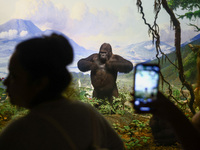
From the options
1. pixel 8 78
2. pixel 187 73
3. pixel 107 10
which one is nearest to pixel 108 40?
pixel 107 10

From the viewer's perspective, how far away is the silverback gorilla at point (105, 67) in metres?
4.34

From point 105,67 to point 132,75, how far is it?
361 cm

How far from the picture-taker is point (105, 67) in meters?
4.37

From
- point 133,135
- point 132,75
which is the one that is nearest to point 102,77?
point 133,135

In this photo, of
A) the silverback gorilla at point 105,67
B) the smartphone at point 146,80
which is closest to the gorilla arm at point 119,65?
the silverback gorilla at point 105,67

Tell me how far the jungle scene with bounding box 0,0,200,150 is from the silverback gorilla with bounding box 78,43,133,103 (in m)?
0.29

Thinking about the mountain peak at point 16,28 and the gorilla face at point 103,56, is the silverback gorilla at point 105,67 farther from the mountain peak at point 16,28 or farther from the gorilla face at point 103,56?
the mountain peak at point 16,28

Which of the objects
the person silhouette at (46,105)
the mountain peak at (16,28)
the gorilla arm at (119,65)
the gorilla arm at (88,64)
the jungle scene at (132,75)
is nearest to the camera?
the person silhouette at (46,105)

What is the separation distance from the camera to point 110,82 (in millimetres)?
4441

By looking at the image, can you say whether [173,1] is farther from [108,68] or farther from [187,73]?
[108,68]

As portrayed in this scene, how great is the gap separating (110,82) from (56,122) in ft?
12.6

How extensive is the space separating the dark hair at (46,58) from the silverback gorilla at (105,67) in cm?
364

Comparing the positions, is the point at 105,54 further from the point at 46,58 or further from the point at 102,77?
the point at 46,58

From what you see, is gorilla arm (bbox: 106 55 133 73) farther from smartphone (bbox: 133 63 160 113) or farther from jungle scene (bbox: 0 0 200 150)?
smartphone (bbox: 133 63 160 113)
